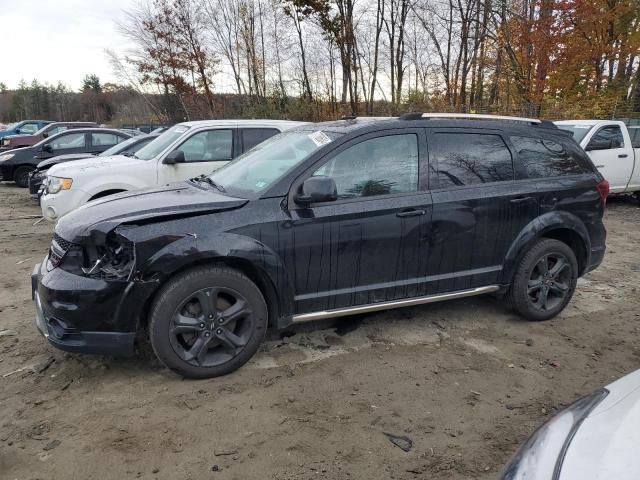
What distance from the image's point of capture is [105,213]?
11.0 ft

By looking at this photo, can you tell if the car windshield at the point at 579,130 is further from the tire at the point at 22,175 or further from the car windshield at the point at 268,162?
the tire at the point at 22,175

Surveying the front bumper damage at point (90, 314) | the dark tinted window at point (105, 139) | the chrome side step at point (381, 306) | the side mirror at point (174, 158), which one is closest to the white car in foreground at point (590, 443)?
the chrome side step at point (381, 306)

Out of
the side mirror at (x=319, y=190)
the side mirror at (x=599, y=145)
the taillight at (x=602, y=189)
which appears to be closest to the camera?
the side mirror at (x=319, y=190)

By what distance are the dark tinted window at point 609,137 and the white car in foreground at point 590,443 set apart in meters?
9.20

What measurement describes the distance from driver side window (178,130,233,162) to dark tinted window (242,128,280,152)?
208 millimetres

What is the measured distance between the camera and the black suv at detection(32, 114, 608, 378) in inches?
124

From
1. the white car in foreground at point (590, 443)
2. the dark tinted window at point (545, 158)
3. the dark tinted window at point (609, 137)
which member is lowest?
the white car in foreground at point (590, 443)

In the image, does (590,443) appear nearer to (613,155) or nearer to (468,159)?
(468,159)

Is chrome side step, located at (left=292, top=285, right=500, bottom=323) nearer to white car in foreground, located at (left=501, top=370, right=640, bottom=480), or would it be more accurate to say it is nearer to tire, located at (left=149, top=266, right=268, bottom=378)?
tire, located at (left=149, top=266, right=268, bottom=378)

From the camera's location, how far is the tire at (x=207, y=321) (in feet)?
10.4

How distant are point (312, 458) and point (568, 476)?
1.45m

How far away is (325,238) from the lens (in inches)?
137

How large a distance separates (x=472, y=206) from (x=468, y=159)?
1.34ft

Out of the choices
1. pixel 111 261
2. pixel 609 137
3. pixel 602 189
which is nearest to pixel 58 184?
pixel 111 261
